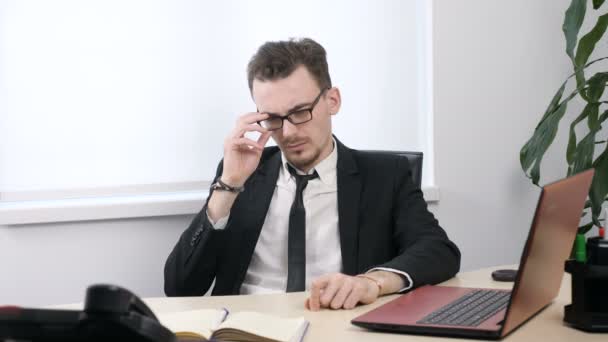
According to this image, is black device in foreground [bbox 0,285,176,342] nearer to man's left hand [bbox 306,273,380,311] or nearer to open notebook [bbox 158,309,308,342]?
open notebook [bbox 158,309,308,342]

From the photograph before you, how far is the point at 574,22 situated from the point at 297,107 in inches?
45.9

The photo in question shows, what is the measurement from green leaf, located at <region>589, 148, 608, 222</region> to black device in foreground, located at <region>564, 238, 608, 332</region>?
1.36 m

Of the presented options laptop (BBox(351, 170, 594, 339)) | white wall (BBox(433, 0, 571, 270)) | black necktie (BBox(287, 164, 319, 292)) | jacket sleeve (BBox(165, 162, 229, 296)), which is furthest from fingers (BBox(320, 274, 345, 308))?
white wall (BBox(433, 0, 571, 270))

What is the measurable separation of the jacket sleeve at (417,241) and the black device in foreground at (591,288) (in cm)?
47

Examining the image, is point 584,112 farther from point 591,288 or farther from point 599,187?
point 591,288

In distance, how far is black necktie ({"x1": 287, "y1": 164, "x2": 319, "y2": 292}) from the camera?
2197 millimetres

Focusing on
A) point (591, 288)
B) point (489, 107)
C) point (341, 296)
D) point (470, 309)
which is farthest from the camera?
point (489, 107)

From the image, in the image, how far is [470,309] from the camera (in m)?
1.57

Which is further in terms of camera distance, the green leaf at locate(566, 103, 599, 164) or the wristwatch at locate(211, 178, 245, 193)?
the green leaf at locate(566, 103, 599, 164)

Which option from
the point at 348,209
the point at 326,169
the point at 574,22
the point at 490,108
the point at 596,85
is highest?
the point at 574,22

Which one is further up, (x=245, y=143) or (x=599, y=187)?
(x=245, y=143)

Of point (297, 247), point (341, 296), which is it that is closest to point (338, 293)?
point (341, 296)

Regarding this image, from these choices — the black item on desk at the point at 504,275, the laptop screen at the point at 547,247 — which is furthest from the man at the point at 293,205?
the laptop screen at the point at 547,247

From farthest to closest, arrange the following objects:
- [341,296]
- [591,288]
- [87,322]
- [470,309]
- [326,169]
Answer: [326,169] → [341,296] → [470,309] → [591,288] → [87,322]
